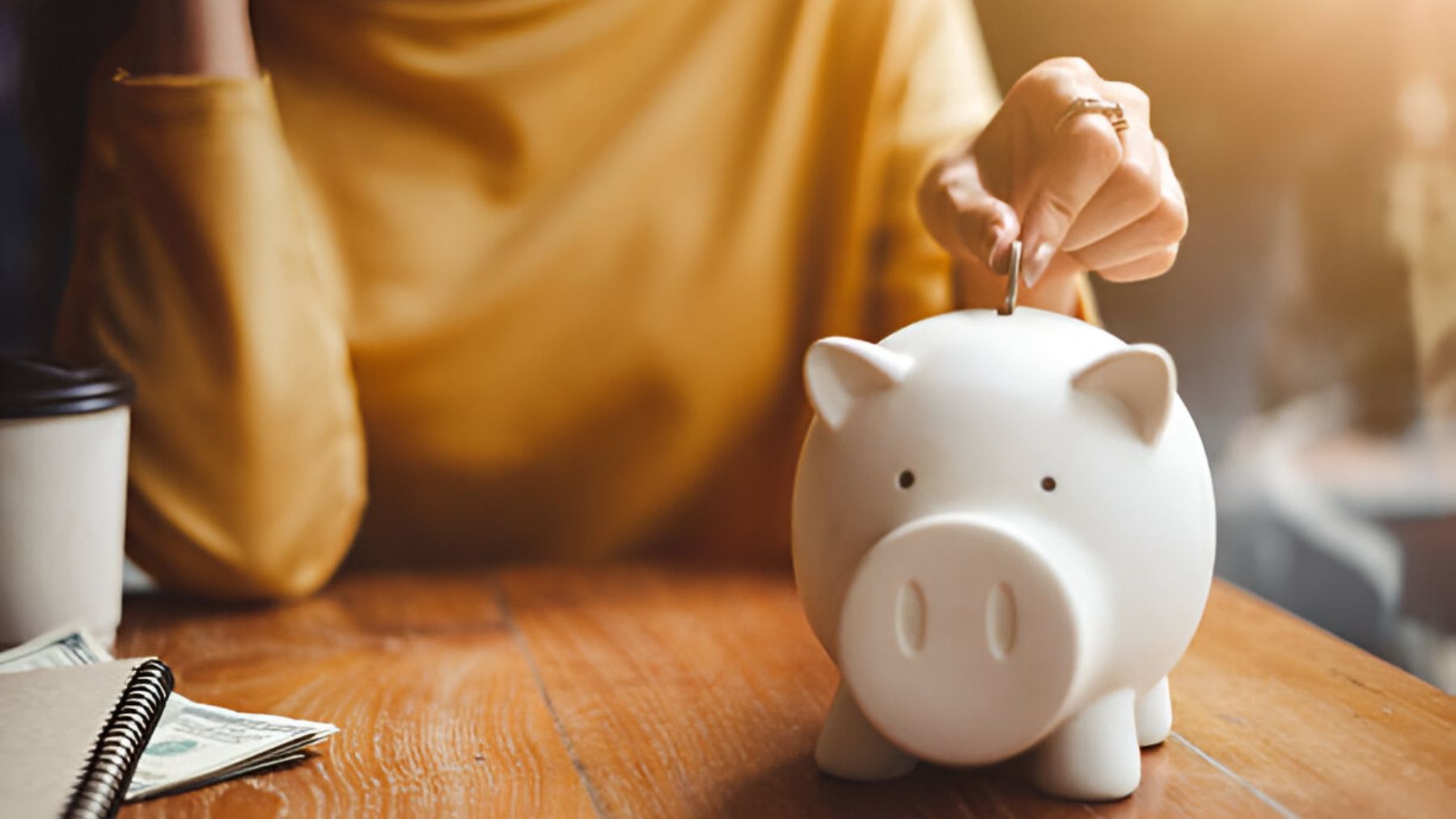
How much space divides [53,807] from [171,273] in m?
0.52

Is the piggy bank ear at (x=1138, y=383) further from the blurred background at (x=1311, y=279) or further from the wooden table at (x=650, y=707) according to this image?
the blurred background at (x=1311, y=279)

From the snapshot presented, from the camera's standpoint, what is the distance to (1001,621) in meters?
0.56

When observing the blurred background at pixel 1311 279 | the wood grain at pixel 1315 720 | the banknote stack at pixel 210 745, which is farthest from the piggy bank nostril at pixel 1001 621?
the blurred background at pixel 1311 279

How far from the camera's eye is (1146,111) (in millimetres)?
789

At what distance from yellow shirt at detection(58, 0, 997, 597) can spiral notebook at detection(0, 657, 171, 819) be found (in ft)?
0.96

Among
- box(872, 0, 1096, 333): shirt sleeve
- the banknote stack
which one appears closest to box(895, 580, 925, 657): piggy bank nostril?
the banknote stack

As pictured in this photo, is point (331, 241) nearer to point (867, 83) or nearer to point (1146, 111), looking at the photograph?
point (867, 83)

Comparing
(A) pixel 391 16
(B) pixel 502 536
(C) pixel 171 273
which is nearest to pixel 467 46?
(A) pixel 391 16

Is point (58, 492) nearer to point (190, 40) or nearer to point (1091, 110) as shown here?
point (190, 40)

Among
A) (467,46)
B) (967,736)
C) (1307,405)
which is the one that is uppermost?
(467,46)

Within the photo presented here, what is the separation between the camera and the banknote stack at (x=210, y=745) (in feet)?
2.15

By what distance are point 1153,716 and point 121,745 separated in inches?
20.9

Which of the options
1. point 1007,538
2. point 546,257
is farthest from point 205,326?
point 1007,538

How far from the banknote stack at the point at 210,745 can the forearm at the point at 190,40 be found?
0.46 metres
